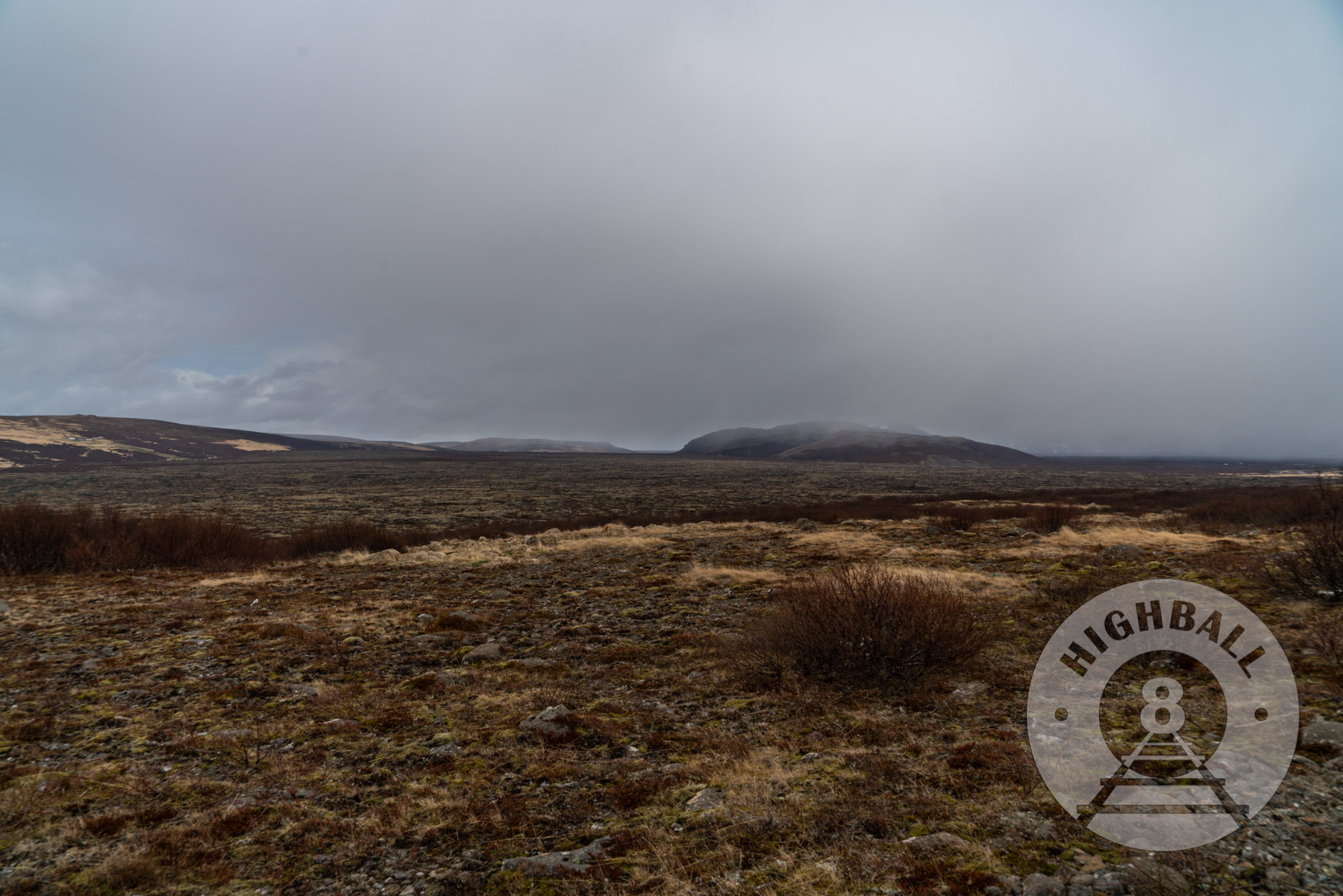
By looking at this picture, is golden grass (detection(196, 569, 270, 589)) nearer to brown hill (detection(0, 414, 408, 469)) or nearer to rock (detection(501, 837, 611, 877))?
rock (detection(501, 837, 611, 877))

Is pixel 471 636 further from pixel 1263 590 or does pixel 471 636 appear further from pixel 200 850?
pixel 1263 590

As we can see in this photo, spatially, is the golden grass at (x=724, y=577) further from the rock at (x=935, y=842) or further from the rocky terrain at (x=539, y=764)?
the rock at (x=935, y=842)

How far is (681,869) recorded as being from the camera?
11.9ft

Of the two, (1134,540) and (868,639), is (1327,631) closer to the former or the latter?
(868,639)

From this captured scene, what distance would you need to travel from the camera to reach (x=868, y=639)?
287 inches

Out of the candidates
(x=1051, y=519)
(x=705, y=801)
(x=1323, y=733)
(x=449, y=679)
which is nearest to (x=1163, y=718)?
(x=1323, y=733)

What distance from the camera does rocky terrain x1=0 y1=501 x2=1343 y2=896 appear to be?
3.59m

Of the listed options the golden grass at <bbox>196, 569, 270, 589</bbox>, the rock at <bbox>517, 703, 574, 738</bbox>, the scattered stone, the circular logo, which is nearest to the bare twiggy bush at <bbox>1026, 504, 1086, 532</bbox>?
the circular logo

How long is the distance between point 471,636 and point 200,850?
6.12 meters

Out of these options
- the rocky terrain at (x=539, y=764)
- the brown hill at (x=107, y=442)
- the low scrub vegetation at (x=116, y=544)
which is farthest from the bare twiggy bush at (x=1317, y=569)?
the brown hill at (x=107, y=442)

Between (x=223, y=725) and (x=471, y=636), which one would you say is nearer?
(x=223, y=725)

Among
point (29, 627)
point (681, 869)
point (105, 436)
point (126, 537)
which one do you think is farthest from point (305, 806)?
point (105, 436)

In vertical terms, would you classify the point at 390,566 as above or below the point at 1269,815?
below

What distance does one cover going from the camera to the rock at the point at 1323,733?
455 cm
